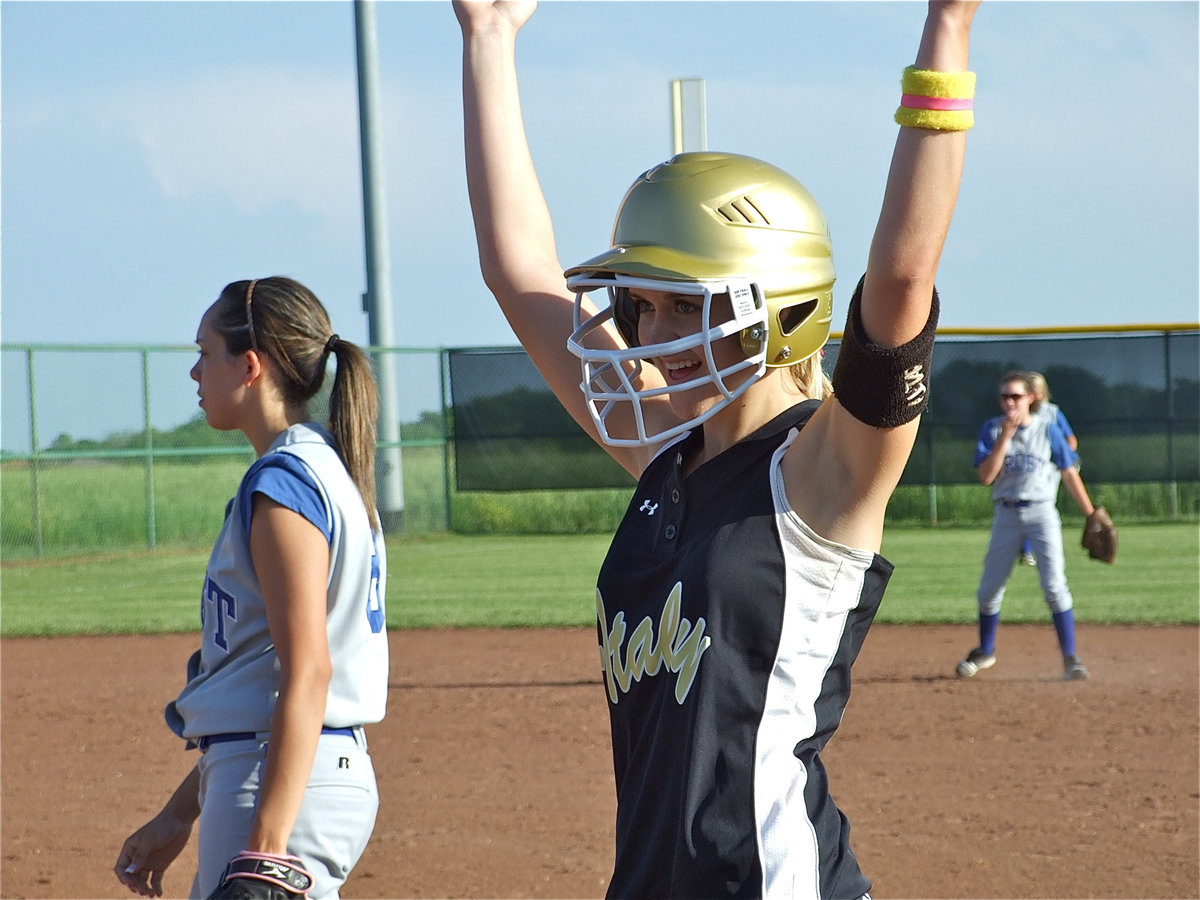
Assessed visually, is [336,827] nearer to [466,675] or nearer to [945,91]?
[945,91]

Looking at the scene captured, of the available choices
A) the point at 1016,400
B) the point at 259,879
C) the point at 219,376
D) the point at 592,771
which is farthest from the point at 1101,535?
the point at 259,879

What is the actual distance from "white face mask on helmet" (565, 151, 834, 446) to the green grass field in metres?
8.81

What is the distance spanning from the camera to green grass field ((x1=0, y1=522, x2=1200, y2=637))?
35.4 feet

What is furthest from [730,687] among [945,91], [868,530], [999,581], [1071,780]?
[999,581]

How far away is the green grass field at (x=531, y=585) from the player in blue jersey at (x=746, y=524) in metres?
8.78

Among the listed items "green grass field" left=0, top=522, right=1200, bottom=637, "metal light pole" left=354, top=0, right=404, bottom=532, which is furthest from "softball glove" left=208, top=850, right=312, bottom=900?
"metal light pole" left=354, top=0, right=404, bottom=532

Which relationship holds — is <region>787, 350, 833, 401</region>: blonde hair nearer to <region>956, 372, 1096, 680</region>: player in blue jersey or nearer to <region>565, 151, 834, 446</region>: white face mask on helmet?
<region>565, 151, 834, 446</region>: white face mask on helmet

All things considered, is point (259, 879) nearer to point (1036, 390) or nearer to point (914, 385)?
point (914, 385)

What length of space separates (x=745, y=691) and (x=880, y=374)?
0.46 meters

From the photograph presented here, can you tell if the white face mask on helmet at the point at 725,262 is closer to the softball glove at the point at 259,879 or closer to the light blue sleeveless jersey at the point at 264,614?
the light blue sleeveless jersey at the point at 264,614

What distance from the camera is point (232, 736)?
2.52 m

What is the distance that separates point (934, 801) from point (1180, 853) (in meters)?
1.05

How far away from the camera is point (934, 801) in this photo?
223 inches

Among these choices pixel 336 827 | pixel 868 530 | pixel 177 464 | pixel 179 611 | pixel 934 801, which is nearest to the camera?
pixel 868 530
